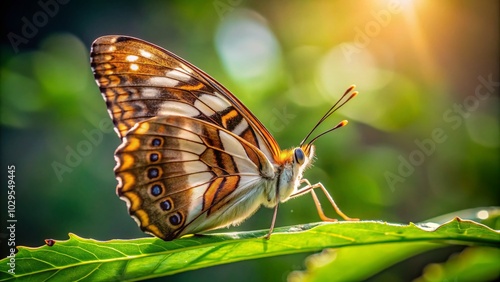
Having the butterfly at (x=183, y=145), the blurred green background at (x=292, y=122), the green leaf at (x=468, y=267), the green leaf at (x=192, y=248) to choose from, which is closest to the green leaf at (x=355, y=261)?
the green leaf at (x=468, y=267)

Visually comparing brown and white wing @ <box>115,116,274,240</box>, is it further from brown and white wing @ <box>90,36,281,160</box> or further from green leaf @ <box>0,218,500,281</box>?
green leaf @ <box>0,218,500,281</box>

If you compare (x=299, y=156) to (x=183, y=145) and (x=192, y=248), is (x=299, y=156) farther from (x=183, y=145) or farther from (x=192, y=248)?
(x=192, y=248)

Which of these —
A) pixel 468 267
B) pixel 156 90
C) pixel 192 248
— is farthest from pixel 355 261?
pixel 156 90

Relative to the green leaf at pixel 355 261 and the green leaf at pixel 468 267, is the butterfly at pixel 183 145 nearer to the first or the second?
the green leaf at pixel 355 261

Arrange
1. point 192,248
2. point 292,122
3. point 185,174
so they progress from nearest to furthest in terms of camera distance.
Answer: point 192,248, point 185,174, point 292,122

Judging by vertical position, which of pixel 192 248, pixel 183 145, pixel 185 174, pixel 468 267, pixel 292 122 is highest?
pixel 292 122

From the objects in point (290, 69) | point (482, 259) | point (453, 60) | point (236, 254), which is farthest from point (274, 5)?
point (236, 254)

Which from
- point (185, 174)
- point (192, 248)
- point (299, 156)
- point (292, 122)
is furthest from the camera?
point (292, 122)

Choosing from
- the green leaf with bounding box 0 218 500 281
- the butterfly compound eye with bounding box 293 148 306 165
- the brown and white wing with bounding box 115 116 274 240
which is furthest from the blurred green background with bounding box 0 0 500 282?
the green leaf with bounding box 0 218 500 281
